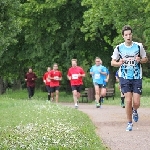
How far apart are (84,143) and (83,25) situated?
32.9 m

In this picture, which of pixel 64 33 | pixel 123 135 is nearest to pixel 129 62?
pixel 123 135

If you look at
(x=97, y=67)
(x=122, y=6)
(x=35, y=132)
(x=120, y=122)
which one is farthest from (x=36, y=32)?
(x=35, y=132)

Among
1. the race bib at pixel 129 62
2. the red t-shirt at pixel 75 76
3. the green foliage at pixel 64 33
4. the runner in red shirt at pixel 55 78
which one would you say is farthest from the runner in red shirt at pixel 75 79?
the green foliage at pixel 64 33

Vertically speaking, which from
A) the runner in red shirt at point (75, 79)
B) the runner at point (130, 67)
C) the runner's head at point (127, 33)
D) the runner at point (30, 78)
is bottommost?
the runner at point (30, 78)

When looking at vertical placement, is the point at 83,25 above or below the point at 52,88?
above

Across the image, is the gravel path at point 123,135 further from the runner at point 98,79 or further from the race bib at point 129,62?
the runner at point 98,79

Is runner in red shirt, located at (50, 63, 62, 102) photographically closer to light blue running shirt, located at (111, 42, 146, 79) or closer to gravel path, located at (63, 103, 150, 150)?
gravel path, located at (63, 103, 150, 150)

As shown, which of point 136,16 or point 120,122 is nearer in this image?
point 120,122

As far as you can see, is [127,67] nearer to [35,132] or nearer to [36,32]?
[35,132]

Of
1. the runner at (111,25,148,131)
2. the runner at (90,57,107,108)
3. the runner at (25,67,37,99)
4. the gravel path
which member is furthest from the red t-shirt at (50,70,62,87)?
the runner at (111,25,148,131)

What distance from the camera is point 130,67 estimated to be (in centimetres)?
1275

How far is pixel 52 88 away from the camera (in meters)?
29.4

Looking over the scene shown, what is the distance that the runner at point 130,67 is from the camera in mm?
12688

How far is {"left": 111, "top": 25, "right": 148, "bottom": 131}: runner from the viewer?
1269 centimetres
